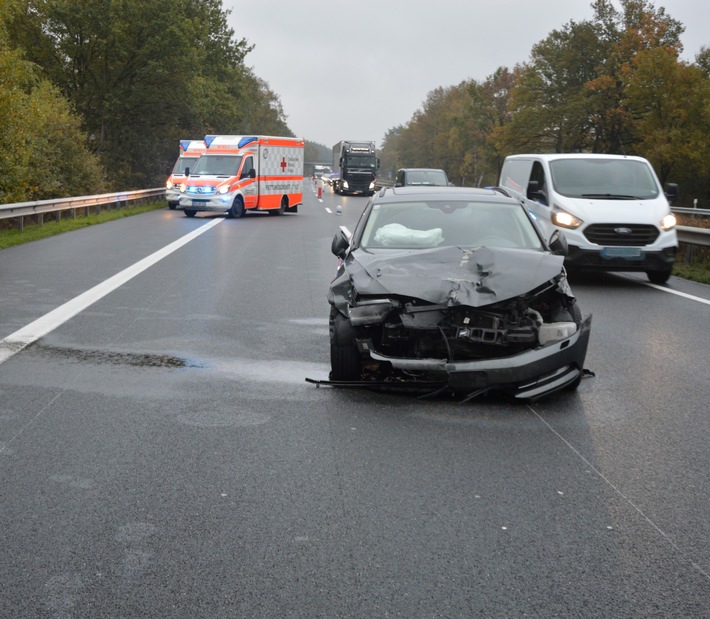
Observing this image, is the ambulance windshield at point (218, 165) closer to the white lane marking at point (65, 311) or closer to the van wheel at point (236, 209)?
the van wheel at point (236, 209)

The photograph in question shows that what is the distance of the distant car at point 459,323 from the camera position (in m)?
6.43

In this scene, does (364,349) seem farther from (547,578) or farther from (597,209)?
(597,209)

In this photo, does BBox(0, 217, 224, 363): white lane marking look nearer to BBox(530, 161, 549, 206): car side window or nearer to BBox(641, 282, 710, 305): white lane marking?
BBox(530, 161, 549, 206): car side window

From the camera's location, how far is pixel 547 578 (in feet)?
12.2

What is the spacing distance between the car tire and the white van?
6768 millimetres

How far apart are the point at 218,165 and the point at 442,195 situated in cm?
2423

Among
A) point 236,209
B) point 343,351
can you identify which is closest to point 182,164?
point 236,209

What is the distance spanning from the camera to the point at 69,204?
1053 inches

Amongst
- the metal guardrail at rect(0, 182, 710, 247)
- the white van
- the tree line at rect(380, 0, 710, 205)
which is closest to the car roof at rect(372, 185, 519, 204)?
the white van

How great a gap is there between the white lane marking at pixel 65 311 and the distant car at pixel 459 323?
9.91 ft

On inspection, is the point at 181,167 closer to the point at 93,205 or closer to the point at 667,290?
the point at 93,205

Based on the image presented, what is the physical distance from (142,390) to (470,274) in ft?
8.12

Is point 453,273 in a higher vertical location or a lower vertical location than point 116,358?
higher

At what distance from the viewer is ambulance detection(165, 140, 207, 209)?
36344 mm
